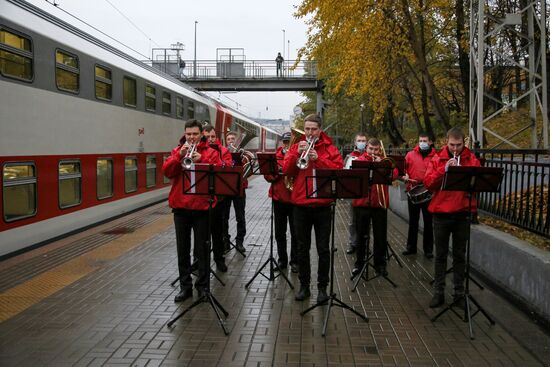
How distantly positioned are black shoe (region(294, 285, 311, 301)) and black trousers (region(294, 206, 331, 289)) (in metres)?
0.31

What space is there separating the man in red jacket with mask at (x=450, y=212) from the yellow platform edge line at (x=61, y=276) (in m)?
4.88

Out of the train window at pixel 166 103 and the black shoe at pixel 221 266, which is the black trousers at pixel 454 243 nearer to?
the black shoe at pixel 221 266

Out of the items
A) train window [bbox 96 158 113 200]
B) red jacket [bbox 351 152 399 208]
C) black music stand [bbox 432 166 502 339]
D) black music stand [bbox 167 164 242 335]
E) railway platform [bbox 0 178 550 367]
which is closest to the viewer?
railway platform [bbox 0 178 550 367]

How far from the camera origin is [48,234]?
30.8ft

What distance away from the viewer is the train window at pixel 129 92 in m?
13.1

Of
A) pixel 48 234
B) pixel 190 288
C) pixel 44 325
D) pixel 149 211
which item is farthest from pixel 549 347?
pixel 149 211

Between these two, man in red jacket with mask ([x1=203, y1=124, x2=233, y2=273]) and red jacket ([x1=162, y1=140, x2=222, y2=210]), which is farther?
man in red jacket with mask ([x1=203, y1=124, x2=233, y2=273])

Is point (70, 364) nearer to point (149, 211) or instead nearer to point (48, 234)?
point (48, 234)

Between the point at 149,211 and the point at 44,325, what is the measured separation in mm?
8958

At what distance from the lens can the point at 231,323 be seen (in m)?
5.91

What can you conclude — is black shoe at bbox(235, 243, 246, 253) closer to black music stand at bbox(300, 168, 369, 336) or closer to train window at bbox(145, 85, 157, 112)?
black music stand at bbox(300, 168, 369, 336)

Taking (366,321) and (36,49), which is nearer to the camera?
(366,321)

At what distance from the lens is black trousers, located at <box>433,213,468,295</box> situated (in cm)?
637

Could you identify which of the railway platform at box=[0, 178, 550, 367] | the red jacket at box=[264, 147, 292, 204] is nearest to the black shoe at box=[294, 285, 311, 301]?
the railway platform at box=[0, 178, 550, 367]
